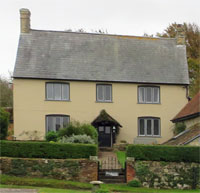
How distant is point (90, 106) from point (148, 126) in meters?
5.18

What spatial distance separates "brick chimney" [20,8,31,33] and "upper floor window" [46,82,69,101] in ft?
18.3

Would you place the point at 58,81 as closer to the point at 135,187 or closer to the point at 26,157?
the point at 26,157

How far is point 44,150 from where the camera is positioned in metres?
18.2

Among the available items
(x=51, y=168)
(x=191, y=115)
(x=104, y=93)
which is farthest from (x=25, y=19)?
(x=51, y=168)

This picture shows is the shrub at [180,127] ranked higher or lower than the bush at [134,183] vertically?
higher

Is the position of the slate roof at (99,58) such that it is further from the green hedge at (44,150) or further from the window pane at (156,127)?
the green hedge at (44,150)

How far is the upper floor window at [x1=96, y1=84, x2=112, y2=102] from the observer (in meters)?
30.3

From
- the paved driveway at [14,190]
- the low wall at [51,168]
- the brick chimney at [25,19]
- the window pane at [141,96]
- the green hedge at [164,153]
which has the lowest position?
the paved driveway at [14,190]

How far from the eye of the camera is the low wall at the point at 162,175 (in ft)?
59.1

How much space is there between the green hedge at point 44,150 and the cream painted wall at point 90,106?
10.5 metres

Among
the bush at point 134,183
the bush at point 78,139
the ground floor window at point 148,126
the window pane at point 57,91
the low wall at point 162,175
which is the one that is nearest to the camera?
the bush at point 134,183

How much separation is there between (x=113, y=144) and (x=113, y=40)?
9.82 metres

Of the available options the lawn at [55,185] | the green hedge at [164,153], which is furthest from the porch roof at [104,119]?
the lawn at [55,185]

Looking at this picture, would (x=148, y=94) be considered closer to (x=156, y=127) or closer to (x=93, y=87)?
(x=156, y=127)
